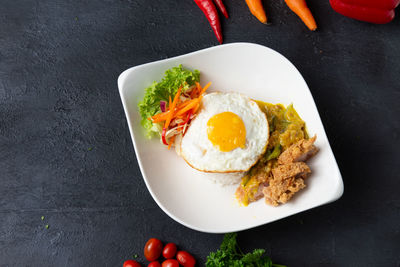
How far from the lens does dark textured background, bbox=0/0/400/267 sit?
14.1 ft

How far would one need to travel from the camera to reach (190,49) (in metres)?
4.50

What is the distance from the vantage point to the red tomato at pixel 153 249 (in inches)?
165

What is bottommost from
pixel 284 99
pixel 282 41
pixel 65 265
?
pixel 65 265

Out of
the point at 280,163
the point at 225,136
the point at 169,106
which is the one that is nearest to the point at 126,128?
the point at 169,106

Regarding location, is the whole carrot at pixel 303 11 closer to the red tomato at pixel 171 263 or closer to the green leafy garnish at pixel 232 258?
the green leafy garnish at pixel 232 258

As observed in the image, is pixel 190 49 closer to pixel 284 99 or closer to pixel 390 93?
pixel 284 99

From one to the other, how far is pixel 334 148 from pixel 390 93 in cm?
96

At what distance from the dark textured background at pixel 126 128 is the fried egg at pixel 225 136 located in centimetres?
90

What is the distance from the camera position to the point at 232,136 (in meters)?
3.73

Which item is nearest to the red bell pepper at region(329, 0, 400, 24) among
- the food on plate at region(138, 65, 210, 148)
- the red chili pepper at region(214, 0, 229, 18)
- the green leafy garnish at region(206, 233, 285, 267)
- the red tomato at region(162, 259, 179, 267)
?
the red chili pepper at region(214, 0, 229, 18)

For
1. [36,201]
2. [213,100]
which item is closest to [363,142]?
[213,100]

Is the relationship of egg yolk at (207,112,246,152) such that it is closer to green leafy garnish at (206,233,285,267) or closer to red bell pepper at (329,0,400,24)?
green leafy garnish at (206,233,285,267)

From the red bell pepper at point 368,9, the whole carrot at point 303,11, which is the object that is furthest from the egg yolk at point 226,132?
the red bell pepper at point 368,9

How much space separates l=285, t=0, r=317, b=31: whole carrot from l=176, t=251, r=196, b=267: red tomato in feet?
9.91
